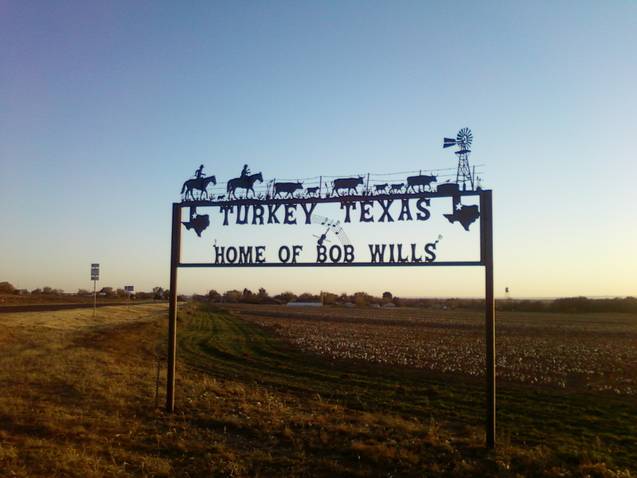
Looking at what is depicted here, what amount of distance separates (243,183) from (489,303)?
16.6 ft

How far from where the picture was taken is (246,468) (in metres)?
6.93

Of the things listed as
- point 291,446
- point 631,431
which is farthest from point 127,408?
point 631,431

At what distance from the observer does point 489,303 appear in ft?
27.2

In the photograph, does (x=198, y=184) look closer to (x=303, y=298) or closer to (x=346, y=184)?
(x=346, y=184)

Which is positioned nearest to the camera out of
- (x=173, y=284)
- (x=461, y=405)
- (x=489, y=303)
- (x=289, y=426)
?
(x=489, y=303)

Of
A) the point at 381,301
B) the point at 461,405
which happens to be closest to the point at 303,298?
the point at 381,301

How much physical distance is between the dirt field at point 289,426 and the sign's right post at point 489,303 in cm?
49

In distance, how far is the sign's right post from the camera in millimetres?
8125

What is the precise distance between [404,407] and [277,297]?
539 ft

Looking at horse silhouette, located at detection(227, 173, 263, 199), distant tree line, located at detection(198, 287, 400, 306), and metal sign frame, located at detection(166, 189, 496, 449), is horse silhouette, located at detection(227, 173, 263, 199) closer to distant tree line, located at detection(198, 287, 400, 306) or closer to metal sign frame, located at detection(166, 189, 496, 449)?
metal sign frame, located at detection(166, 189, 496, 449)

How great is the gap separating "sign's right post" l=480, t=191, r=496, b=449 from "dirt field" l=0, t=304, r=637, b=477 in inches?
19.3

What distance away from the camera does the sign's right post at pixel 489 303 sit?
8.12m

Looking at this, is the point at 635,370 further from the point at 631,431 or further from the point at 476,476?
the point at 476,476

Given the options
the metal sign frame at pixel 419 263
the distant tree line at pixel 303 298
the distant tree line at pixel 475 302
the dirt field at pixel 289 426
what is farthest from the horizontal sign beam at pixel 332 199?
the distant tree line at pixel 303 298
